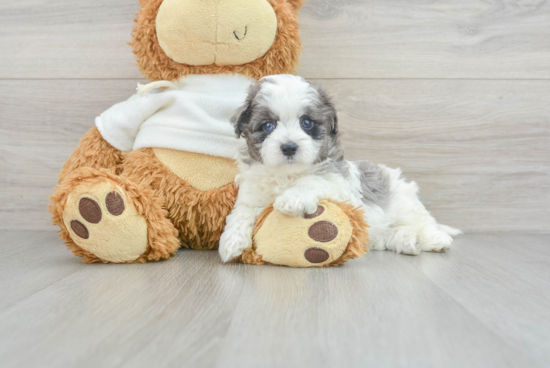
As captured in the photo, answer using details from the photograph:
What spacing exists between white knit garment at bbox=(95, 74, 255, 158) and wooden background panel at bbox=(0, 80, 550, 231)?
45 centimetres

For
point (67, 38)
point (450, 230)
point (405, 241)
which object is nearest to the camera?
point (405, 241)

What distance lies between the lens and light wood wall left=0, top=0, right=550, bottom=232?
6.68ft

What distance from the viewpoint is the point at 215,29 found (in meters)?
1.57

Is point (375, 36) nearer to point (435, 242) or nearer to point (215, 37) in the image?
point (215, 37)

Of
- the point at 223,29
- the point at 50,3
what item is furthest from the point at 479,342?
the point at 50,3

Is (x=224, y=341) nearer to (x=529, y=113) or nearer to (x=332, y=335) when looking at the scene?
(x=332, y=335)

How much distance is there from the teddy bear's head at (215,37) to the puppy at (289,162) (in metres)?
0.21

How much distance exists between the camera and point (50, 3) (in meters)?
2.06

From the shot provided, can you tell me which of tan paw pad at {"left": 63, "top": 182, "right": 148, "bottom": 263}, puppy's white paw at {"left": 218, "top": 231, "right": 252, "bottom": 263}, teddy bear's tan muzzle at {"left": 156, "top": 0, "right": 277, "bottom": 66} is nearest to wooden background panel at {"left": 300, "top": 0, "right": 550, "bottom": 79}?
teddy bear's tan muzzle at {"left": 156, "top": 0, "right": 277, "bottom": 66}

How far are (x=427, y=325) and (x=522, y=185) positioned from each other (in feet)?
4.86

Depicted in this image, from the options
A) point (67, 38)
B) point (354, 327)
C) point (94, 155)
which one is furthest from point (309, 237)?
point (67, 38)

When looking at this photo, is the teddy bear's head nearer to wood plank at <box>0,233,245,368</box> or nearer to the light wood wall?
the light wood wall

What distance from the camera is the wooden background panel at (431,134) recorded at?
207cm

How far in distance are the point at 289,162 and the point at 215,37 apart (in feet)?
1.82
